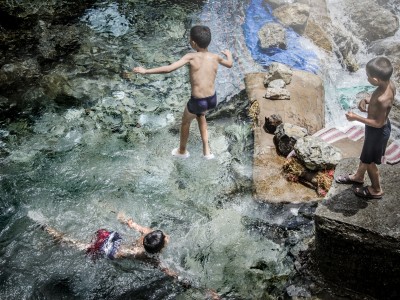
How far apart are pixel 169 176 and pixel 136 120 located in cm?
168

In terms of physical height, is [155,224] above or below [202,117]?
below

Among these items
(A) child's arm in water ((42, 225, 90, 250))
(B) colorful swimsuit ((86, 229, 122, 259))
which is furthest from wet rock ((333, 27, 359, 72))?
(A) child's arm in water ((42, 225, 90, 250))

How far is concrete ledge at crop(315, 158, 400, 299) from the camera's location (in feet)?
10.9

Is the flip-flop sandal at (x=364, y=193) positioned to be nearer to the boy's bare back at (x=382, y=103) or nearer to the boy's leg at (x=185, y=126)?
the boy's bare back at (x=382, y=103)

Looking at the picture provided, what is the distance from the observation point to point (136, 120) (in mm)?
6703

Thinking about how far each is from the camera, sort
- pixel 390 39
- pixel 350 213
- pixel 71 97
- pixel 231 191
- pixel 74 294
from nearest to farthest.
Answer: pixel 350 213
pixel 74 294
pixel 231 191
pixel 71 97
pixel 390 39

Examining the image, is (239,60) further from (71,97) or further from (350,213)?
(350,213)

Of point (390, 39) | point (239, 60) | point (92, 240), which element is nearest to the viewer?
point (92, 240)

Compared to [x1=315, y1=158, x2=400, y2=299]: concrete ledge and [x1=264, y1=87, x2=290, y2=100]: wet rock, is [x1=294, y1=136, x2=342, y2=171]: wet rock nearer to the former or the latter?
[x1=315, y1=158, x2=400, y2=299]: concrete ledge

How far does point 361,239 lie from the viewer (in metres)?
3.40

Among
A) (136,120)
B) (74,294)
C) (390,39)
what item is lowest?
(74,294)

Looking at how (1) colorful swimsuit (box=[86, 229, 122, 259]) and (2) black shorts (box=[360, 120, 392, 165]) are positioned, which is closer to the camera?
(2) black shorts (box=[360, 120, 392, 165])

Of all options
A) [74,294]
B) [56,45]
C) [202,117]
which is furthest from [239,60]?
[74,294]

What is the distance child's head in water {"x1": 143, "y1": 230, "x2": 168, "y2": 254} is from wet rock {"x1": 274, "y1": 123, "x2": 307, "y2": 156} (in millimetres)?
2583
